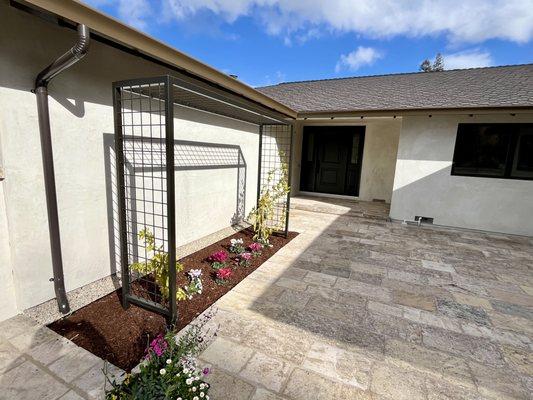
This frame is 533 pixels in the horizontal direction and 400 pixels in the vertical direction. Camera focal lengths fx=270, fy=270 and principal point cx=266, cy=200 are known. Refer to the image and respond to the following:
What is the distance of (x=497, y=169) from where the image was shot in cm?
516

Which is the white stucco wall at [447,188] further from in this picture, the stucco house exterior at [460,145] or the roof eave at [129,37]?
the roof eave at [129,37]

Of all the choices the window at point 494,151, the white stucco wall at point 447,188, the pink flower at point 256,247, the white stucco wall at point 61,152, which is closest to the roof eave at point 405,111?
the white stucco wall at point 447,188

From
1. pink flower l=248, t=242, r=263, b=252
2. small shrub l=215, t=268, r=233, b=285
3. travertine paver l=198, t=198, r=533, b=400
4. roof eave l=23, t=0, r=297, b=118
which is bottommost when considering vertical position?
travertine paver l=198, t=198, r=533, b=400

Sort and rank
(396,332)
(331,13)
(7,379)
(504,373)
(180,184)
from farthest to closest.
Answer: (331,13) → (180,184) → (396,332) → (504,373) → (7,379)

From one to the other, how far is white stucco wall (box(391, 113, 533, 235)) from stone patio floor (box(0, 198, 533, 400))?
157 cm

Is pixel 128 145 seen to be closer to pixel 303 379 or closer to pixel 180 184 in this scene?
pixel 180 184

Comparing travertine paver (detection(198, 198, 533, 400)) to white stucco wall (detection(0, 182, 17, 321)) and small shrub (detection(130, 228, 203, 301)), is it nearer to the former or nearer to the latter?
small shrub (detection(130, 228, 203, 301))

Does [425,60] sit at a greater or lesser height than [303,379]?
greater

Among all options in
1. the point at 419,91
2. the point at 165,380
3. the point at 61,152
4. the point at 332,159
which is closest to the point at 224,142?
the point at 61,152

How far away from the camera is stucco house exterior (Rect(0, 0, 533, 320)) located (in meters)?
1.97

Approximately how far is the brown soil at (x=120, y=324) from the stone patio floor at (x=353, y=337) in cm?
10

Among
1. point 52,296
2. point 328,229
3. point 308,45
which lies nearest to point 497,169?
point 328,229

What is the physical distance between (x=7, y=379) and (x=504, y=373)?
315 centimetres

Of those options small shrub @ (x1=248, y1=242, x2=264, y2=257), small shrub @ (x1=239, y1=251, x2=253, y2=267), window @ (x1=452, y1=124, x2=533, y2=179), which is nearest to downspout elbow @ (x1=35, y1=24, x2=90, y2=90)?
small shrub @ (x1=239, y1=251, x2=253, y2=267)
